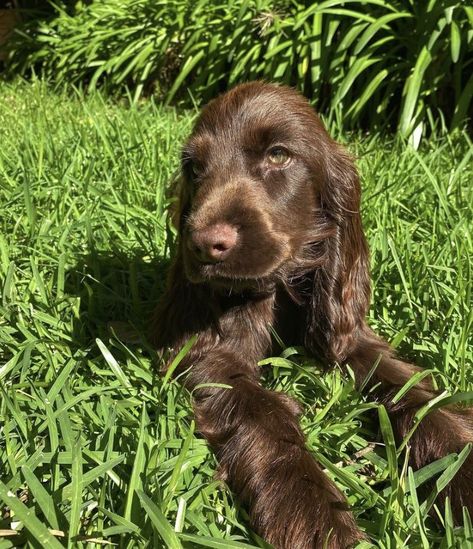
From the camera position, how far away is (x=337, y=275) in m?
2.39

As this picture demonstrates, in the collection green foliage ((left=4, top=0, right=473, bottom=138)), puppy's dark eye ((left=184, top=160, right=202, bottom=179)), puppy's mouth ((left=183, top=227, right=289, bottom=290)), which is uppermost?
puppy's dark eye ((left=184, top=160, right=202, bottom=179))

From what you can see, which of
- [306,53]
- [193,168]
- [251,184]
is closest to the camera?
[251,184]

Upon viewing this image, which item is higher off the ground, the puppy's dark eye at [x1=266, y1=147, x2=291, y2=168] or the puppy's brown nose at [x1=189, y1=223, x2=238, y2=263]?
the puppy's dark eye at [x1=266, y1=147, x2=291, y2=168]

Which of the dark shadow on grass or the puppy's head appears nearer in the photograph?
the puppy's head

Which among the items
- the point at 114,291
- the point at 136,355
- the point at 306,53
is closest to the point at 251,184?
the point at 136,355

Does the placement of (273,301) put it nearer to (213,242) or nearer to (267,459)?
(213,242)

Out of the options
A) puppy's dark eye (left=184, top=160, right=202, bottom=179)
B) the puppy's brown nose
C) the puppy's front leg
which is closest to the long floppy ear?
the puppy's front leg

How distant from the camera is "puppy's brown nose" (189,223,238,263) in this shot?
193 centimetres

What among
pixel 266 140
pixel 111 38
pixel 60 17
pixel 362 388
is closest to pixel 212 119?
pixel 266 140

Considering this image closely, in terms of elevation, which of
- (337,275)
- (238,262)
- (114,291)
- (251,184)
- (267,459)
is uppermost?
(251,184)

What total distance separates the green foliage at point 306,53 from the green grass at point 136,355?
2.79 feet

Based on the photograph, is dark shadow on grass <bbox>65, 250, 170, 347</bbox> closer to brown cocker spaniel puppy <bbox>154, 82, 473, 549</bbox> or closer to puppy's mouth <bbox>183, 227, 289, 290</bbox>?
brown cocker spaniel puppy <bbox>154, 82, 473, 549</bbox>

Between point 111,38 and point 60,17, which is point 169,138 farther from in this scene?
point 60,17

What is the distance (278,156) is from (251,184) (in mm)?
141
